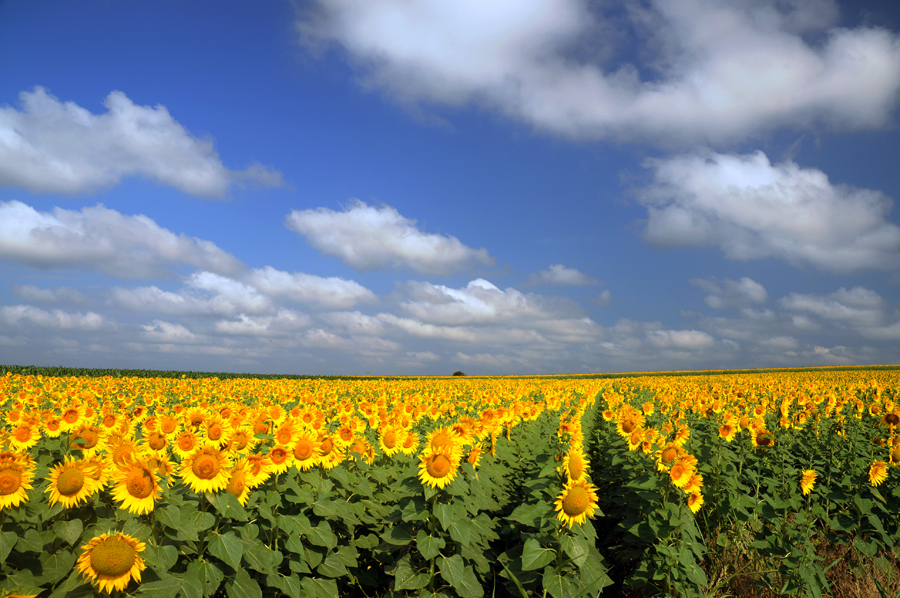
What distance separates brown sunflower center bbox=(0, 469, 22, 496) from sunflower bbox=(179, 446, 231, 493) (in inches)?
43.5

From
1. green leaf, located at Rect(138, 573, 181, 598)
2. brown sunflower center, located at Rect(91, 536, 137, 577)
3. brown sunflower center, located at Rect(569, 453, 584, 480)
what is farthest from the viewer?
brown sunflower center, located at Rect(569, 453, 584, 480)

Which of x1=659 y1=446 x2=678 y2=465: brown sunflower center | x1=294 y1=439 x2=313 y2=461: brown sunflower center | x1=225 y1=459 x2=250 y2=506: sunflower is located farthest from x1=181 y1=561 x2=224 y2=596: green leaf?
x1=659 y1=446 x2=678 y2=465: brown sunflower center

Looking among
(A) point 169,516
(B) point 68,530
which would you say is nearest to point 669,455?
(A) point 169,516

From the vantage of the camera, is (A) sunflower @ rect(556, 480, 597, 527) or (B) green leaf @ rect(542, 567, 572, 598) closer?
(B) green leaf @ rect(542, 567, 572, 598)

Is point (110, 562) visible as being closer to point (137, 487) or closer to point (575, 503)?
point (137, 487)

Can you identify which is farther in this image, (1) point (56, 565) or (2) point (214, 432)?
(2) point (214, 432)

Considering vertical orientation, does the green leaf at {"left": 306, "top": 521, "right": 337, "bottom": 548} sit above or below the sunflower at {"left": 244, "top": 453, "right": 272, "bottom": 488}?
below

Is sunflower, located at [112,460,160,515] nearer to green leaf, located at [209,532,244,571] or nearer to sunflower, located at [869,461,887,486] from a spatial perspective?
green leaf, located at [209,532,244,571]

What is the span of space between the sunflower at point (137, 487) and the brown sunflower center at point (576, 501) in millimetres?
3667

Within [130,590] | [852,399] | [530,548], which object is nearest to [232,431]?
[130,590]

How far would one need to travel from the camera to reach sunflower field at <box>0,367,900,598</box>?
377cm

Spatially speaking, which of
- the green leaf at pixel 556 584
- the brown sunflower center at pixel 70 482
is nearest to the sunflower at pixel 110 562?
the brown sunflower center at pixel 70 482

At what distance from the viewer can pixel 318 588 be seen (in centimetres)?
509

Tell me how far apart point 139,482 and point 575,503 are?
3843 mm
